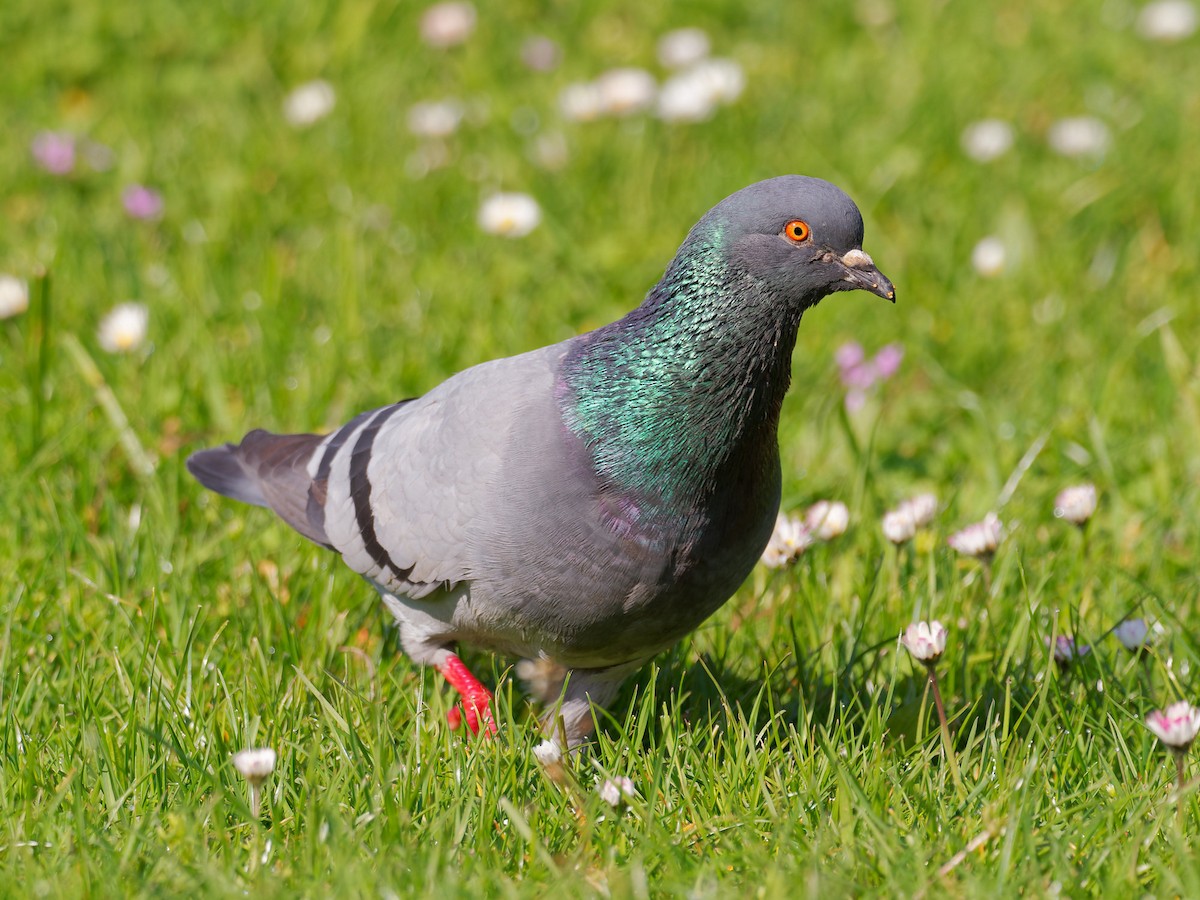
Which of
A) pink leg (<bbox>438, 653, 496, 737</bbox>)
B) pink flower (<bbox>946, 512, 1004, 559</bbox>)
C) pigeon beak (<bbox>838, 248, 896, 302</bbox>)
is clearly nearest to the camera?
pigeon beak (<bbox>838, 248, 896, 302</bbox>)

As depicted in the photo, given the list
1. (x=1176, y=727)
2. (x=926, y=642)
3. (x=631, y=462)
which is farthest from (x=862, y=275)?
(x=1176, y=727)

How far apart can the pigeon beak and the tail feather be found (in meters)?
1.56

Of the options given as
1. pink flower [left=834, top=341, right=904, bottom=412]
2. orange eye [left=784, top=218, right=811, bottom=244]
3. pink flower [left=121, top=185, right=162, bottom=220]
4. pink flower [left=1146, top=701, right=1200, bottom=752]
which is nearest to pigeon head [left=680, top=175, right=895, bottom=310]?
orange eye [left=784, top=218, right=811, bottom=244]

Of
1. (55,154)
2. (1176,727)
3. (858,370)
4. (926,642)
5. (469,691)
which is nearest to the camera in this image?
(1176,727)

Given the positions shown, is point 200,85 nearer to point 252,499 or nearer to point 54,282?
point 54,282

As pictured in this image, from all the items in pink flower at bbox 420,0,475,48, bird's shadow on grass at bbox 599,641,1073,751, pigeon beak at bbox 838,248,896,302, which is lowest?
bird's shadow on grass at bbox 599,641,1073,751

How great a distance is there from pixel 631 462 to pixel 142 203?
336 cm

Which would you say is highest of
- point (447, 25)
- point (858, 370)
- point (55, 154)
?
point (447, 25)

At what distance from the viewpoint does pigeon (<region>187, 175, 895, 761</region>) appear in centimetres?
304

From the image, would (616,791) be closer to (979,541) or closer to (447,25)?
(979,541)

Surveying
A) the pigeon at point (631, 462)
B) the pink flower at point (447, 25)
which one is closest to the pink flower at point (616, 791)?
the pigeon at point (631, 462)

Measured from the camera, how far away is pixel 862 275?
3.02 metres

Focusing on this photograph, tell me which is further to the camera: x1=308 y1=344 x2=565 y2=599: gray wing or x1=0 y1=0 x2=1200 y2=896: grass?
x1=308 y1=344 x2=565 y2=599: gray wing

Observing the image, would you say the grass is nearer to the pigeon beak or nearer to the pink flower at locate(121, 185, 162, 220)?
the pink flower at locate(121, 185, 162, 220)
